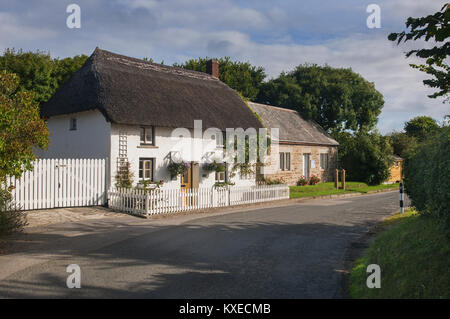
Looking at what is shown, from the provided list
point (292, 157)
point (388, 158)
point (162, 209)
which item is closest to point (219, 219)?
point (162, 209)

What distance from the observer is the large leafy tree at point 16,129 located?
798 centimetres

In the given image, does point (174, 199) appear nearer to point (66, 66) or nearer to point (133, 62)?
point (133, 62)

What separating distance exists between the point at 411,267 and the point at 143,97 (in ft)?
48.9

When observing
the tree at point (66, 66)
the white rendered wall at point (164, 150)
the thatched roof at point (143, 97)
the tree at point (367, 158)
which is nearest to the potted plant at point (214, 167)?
the white rendered wall at point (164, 150)

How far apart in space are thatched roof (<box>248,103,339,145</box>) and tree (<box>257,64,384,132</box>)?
2722 mm

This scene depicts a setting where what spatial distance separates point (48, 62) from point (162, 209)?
1857cm

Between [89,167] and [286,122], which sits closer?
[89,167]

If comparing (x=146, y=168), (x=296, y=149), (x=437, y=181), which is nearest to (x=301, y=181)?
(x=296, y=149)

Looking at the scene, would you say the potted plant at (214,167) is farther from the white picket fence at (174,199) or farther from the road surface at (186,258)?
the road surface at (186,258)

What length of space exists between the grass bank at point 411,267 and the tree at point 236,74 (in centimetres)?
3252

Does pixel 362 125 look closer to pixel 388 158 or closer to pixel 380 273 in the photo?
pixel 388 158

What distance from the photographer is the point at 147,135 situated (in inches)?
691

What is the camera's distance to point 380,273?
600 centimetres

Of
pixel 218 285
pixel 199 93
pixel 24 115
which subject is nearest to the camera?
pixel 218 285
